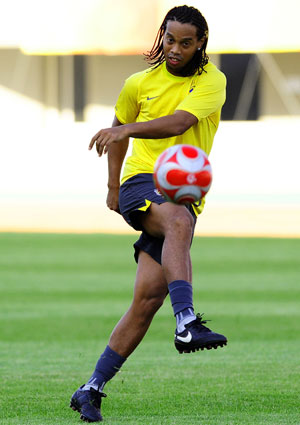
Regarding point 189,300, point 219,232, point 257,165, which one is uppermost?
point 257,165

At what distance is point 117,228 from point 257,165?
10150 mm

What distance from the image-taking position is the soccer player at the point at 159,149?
19.1 ft

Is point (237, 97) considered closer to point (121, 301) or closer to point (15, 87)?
point (15, 87)

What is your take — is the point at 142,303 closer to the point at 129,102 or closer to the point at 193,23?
the point at 129,102

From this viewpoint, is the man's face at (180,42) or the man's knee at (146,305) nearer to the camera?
the man's face at (180,42)

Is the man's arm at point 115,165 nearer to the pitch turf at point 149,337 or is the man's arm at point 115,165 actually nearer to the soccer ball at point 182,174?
the soccer ball at point 182,174

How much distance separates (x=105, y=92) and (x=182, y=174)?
102 feet

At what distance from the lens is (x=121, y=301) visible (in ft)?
44.6

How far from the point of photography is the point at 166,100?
6.19m

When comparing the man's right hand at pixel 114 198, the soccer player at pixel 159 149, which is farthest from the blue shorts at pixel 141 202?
the man's right hand at pixel 114 198

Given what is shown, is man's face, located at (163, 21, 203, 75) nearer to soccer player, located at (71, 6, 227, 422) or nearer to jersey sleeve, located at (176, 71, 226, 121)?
soccer player, located at (71, 6, 227, 422)

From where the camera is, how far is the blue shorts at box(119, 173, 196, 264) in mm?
6070

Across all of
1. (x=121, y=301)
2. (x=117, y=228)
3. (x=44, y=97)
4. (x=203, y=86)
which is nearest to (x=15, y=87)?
(x=44, y=97)

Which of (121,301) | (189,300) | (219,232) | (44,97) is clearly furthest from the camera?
(44,97)
